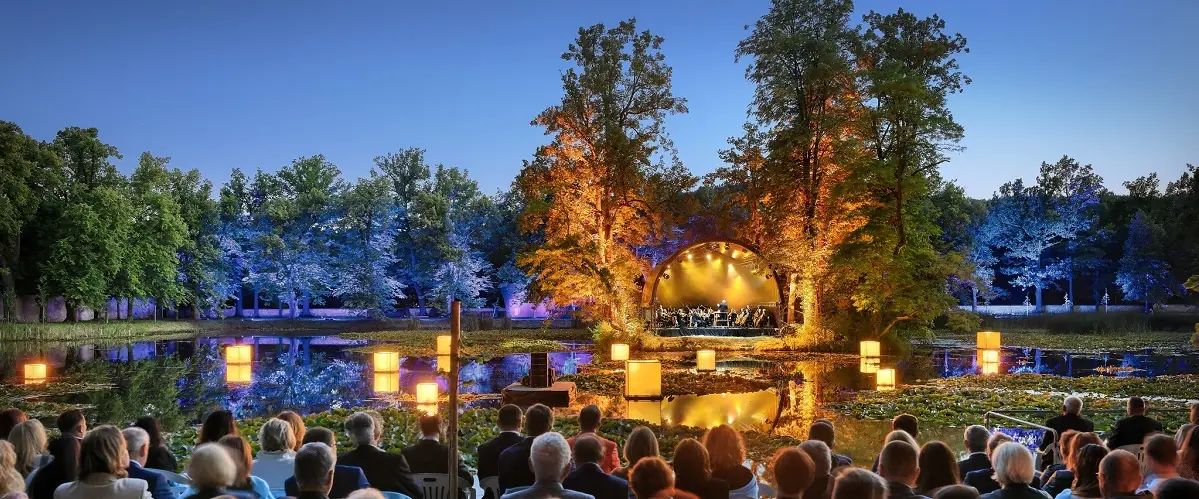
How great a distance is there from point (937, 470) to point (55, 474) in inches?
220

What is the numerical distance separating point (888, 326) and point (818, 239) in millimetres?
4021

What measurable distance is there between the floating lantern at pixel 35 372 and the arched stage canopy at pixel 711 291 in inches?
798

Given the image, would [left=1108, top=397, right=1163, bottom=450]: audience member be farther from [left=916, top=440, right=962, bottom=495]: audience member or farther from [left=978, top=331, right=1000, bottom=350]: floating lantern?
[left=978, top=331, right=1000, bottom=350]: floating lantern

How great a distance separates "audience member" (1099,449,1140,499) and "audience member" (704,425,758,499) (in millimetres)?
2034

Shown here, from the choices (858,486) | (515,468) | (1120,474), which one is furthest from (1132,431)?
(515,468)

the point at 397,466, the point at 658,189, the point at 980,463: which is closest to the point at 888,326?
the point at 658,189

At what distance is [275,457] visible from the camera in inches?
254

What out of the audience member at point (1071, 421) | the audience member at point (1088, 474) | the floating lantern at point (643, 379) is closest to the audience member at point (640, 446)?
the audience member at point (1088, 474)

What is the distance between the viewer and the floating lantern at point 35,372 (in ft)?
71.8

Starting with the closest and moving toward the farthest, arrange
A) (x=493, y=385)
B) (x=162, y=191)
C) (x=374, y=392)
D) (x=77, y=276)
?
(x=374, y=392), (x=493, y=385), (x=77, y=276), (x=162, y=191)

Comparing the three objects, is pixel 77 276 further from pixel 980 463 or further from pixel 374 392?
pixel 980 463

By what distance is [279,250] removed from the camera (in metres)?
56.8

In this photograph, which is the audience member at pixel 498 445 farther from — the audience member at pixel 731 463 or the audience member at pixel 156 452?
the audience member at pixel 156 452

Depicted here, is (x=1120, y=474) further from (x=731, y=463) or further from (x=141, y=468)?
(x=141, y=468)
